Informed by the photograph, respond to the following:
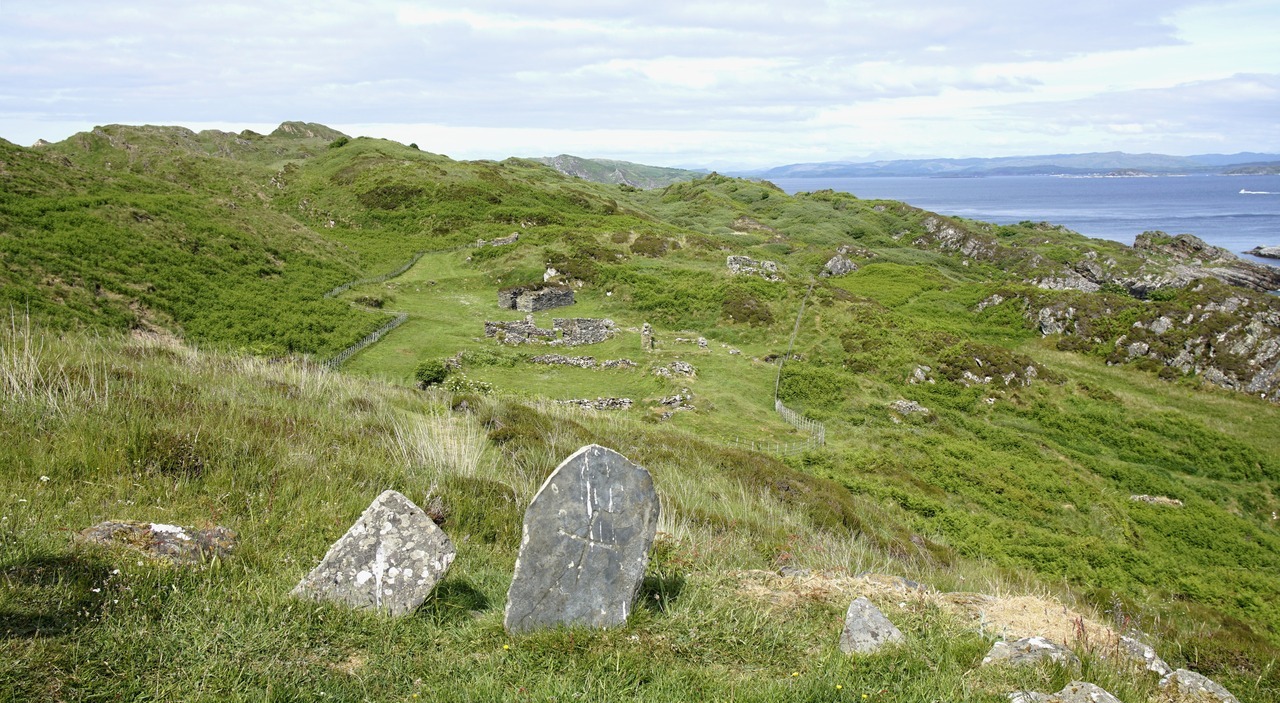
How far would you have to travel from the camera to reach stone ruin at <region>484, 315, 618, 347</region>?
33.1 metres

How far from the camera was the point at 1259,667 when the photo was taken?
295 inches

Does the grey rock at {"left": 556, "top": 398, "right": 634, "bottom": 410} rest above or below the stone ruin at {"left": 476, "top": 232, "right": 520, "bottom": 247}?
below

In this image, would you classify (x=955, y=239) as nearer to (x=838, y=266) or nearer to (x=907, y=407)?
(x=838, y=266)

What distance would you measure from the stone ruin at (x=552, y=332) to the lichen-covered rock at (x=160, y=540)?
2687 cm

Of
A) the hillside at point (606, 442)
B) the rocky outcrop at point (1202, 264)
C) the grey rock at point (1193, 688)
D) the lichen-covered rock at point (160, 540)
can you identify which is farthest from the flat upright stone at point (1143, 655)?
the rocky outcrop at point (1202, 264)

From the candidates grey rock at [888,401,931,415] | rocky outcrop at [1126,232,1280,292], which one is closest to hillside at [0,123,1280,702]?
grey rock at [888,401,931,415]

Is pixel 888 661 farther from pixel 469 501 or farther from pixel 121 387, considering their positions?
pixel 121 387

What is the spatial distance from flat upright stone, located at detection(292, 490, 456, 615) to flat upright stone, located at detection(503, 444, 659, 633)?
767 mm

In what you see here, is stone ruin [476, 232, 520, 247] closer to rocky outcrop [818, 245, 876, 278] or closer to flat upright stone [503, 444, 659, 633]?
rocky outcrop [818, 245, 876, 278]

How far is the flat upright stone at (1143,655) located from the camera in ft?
21.3

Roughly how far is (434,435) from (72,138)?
92.5 metres

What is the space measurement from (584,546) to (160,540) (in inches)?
143

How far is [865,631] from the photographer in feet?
20.1

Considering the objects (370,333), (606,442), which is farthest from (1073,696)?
(370,333)
